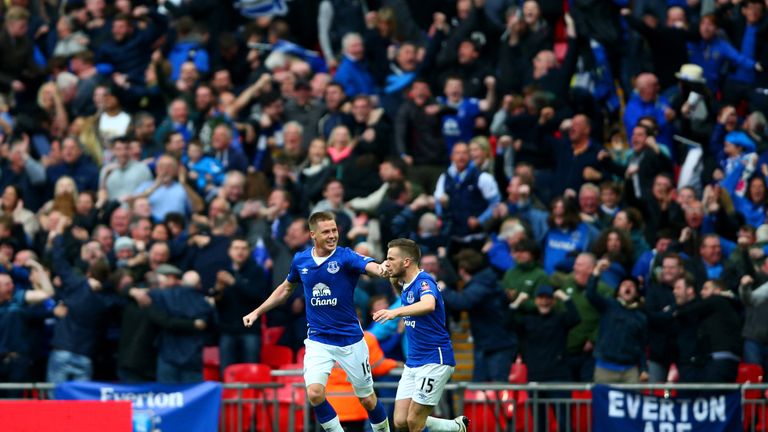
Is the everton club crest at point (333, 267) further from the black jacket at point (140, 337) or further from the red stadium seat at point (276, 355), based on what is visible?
the red stadium seat at point (276, 355)

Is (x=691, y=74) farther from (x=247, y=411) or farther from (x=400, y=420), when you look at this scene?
(x=400, y=420)

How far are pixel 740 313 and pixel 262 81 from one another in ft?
29.3

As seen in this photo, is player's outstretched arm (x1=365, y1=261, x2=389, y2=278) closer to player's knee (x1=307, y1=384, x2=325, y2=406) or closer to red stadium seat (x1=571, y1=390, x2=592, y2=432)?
player's knee (x1=307, y1=384, x2=325, y2=406)

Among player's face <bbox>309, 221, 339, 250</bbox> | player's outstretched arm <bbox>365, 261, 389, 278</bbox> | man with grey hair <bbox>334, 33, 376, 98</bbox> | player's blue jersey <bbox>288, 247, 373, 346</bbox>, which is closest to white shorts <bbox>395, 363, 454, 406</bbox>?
player's blue jersey <bbox>288, 247, 373, 346</bbox>

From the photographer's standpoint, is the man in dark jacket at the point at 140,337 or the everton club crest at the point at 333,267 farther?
the man in dark jacket at the point at 140,337

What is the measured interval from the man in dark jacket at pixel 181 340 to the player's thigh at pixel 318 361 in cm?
→ 467

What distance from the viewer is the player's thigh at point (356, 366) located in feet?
50.1

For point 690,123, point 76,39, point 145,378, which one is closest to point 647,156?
point 690,123

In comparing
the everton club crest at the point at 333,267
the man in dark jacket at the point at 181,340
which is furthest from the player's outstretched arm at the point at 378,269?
the man in dark jacket at the point at 181,340

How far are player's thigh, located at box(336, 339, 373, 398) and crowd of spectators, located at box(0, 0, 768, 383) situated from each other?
361 cm

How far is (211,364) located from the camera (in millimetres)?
20406

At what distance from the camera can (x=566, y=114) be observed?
2252 cm

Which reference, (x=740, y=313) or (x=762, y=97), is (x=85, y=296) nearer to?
(x=740, y=313)

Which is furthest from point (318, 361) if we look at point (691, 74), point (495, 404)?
point (691, 74)
